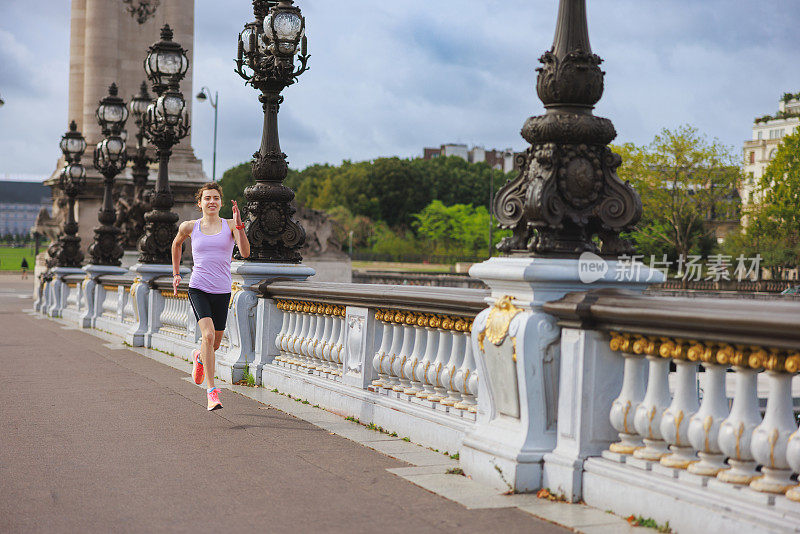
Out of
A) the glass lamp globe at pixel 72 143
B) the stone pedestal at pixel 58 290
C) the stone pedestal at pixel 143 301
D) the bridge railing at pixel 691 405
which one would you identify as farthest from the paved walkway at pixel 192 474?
the glass lamp globe at pixel 72 143

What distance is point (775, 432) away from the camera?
4.75 metres

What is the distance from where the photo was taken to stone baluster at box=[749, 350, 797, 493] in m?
4.72

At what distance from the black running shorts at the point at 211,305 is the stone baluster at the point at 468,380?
302 cm

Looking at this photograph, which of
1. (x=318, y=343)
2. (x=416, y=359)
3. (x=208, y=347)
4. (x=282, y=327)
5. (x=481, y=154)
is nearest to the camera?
(x=416, y=359)

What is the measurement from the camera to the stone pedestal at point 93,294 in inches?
976

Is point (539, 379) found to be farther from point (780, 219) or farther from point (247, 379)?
point (780, 219)

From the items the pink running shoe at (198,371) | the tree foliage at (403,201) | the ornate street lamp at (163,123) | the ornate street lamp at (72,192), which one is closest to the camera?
the pink running shoe at (198,371)

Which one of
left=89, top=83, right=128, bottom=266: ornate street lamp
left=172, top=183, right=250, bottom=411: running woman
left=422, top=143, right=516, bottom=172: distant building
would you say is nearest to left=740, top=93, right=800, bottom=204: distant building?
left=422, top=143, right=516, bottom=172: distant building

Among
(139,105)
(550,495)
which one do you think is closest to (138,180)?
(139,105)

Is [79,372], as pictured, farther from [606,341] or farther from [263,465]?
[606,341]

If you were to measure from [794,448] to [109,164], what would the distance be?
74.9 feet

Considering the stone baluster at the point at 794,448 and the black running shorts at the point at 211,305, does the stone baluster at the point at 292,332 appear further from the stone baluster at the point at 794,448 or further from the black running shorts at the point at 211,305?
the stone baluster at the point at 794,448

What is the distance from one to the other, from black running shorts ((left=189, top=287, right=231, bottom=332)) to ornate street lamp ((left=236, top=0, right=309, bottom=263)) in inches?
106

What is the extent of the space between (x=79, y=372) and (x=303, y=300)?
4.47 metres
